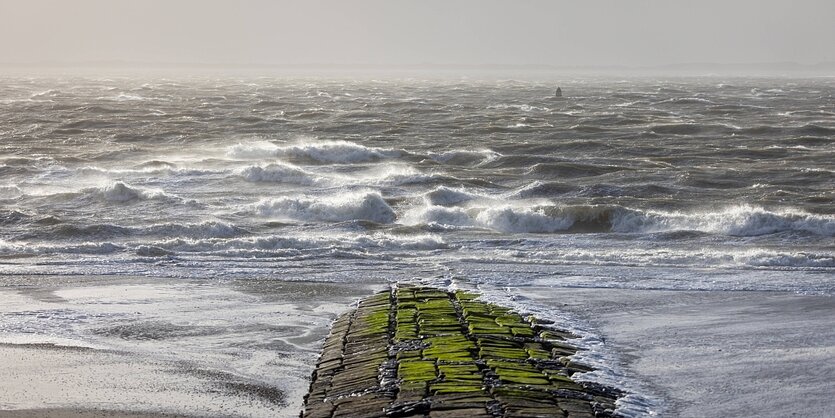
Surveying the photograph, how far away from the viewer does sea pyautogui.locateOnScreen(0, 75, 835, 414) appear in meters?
18.5

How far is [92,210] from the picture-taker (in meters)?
26.2

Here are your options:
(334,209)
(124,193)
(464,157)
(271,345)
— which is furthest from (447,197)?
(271,345)

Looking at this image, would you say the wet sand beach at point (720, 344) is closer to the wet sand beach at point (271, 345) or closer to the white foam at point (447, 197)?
the wet sand beach at point (271, 345)

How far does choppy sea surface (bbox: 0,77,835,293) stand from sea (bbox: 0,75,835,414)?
0.09 metres

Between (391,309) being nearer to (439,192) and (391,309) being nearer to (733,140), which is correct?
(439,192)

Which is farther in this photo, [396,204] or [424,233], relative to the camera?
[396,204]

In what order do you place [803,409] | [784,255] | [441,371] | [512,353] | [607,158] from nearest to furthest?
[803,409], [441,371], [512,353], [784,255], [607,158]

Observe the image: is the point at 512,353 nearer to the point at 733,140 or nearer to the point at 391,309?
the point at 391,309

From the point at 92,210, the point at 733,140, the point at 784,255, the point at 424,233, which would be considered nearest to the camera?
the point at 784,255

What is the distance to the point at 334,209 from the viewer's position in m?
25.2

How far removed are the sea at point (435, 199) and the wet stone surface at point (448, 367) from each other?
407 centimetres

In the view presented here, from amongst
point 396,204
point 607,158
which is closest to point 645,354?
point 396,204

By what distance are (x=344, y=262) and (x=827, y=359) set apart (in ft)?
32.4

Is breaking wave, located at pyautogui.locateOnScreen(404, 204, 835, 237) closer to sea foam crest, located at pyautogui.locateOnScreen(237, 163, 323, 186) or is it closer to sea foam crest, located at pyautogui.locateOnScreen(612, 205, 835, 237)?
sea foam crest, located at pyautogui.locateOnScreen(612, 205, 835, 237)
